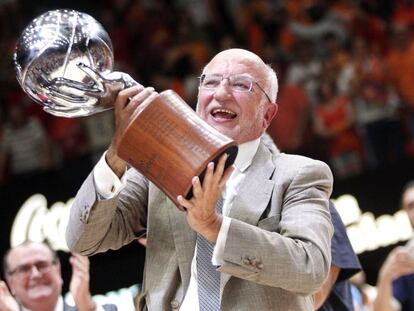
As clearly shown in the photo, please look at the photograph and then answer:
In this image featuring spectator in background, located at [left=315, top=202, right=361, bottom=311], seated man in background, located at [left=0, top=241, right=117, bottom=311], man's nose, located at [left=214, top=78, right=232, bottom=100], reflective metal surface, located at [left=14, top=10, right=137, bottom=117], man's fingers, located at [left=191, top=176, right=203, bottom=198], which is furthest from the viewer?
seated man in background, located at [left=0, top=241, right=117, bottom=311]

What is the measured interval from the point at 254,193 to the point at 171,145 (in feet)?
1.32

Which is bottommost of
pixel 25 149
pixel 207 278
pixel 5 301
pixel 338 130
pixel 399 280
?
pixel 25 149

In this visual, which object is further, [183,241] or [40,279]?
[40,279]

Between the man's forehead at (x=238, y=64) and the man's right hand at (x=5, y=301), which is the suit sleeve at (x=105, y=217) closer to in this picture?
the man's forehead at (x=238, y=64)

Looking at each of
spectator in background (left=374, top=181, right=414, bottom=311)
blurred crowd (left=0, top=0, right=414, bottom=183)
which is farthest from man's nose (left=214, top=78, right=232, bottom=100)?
blurred crowd (left=0, top=0, right=414, bottom=183)

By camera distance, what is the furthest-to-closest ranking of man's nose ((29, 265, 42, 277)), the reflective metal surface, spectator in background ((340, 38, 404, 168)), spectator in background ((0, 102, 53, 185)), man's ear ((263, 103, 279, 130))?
spectator in background ((0, 102, 53, 185))
spectator in background ((340, 38, 404, 168))
man's nose ((29, 265, 42, 277))
man's ear ((263, 103, 279, 130))
the reflective metal surface

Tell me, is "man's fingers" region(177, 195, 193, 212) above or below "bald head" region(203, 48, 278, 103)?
below

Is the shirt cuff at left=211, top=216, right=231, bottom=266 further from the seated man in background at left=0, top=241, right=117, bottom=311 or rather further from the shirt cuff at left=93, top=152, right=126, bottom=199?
the seated man in background at left=0, top=241, right=117, bottom=311

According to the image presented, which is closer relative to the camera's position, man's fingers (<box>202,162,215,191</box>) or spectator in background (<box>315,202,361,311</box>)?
man's fingers (<box>202,162,215,191</box>)

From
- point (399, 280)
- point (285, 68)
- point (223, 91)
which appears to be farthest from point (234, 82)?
point (285, 68)

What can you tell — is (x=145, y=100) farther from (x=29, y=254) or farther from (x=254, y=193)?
(x=29, y=254)

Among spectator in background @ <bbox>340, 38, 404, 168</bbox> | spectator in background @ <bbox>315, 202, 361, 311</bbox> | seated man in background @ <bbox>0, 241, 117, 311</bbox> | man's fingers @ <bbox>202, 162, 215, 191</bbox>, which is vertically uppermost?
man's fingers @ <bbox>202, 162, 215, 191</bbox>

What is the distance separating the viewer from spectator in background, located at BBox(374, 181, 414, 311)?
4797 millimetres

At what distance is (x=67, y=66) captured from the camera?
2732 millimetres
